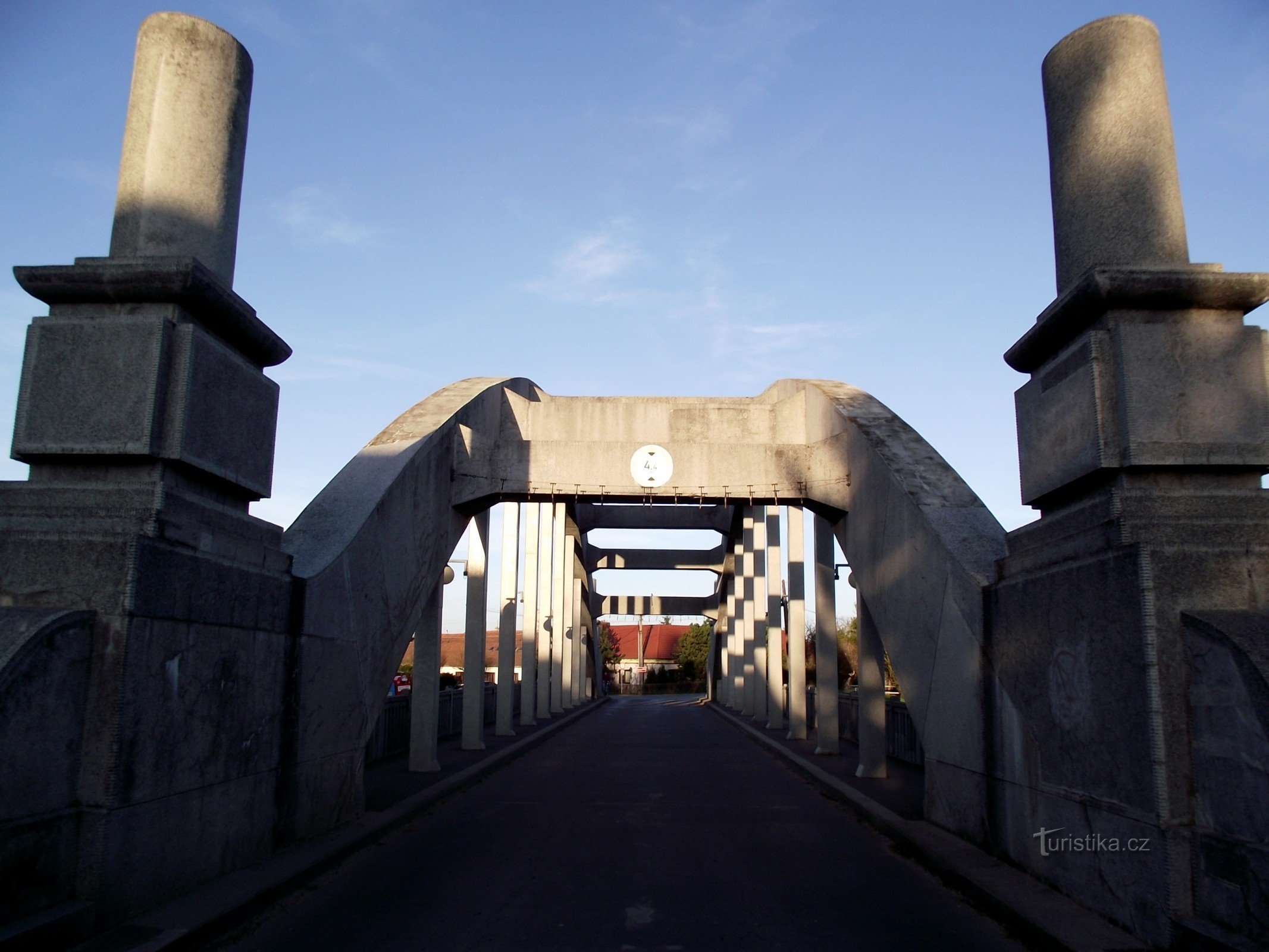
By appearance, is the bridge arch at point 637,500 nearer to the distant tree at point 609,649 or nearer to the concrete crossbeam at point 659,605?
the concrete crossbeam at point 659,605

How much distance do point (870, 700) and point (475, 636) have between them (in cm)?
674

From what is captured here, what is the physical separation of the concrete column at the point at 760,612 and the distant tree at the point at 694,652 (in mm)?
49194

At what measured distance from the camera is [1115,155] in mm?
6215

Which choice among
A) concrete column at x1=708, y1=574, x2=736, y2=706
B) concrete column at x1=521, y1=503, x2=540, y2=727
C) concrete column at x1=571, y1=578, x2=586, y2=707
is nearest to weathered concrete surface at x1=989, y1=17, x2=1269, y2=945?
concrete column at x1=521, y1=503, x2=540, y2=727

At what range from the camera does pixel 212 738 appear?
599 centimetres

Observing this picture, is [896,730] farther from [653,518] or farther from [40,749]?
[653,518]

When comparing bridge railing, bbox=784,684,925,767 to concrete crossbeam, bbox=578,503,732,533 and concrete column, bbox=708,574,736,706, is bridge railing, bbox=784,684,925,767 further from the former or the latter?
concrete crossbeam, bbox=578,503,732,533

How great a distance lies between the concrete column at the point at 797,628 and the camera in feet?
65.6

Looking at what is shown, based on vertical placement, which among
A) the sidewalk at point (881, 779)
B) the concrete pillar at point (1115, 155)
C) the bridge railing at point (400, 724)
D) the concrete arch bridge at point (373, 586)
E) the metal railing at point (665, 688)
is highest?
the concrete pillar at point (1115, 155)

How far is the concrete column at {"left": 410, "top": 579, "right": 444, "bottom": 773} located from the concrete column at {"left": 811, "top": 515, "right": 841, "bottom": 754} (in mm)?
6408

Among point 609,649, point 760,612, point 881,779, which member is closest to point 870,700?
point 881,779

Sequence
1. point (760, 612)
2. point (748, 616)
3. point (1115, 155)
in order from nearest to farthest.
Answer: point (1115, 155)
point (760, 612)
point (748, 616)

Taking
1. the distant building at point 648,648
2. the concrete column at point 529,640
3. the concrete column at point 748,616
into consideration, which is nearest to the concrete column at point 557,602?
the concrete column at point 529,640

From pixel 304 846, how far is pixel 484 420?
271 inches
